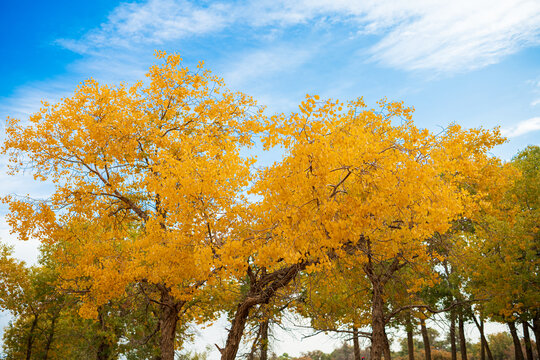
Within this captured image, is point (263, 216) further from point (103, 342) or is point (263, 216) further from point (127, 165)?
point (103, 342)

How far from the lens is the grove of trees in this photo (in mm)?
7453

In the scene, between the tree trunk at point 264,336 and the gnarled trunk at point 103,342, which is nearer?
the tree trunk at point 264,336

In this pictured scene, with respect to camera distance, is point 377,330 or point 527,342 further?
point 527,342

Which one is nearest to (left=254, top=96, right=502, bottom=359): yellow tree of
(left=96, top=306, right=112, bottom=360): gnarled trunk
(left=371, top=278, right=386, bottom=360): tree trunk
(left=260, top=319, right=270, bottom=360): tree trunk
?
(left=371, top=278, right=386, bottom=360): tree trunk

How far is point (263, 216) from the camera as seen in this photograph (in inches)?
361

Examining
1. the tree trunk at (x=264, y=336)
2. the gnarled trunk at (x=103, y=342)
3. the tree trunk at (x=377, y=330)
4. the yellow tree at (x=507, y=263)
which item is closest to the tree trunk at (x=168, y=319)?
the tree trunk at (x=264, y=336)

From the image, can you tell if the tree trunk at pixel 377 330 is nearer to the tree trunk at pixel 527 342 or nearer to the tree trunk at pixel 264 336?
the tree trunk at pixel 264 336

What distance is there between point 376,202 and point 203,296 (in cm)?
1099

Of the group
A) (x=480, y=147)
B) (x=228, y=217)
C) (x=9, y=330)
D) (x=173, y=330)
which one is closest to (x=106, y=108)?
(x=228, y=217)

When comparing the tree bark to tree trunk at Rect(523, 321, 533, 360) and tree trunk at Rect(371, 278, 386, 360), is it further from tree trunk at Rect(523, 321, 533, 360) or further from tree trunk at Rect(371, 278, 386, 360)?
tree trunk at Rect(523, 321, 533, 360)

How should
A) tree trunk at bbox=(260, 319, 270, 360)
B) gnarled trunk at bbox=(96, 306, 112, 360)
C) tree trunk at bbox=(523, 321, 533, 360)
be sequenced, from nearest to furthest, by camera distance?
tree trunk at bbox=(260, 319, 270, 360)
tree trunk at bbox=(523, 321, 533, 360)
gnarled trunk at bbox=(96, 306, 112, 360)

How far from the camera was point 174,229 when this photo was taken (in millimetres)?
10117

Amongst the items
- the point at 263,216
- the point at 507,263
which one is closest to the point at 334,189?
the point at 263,216

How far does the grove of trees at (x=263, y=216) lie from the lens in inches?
293
